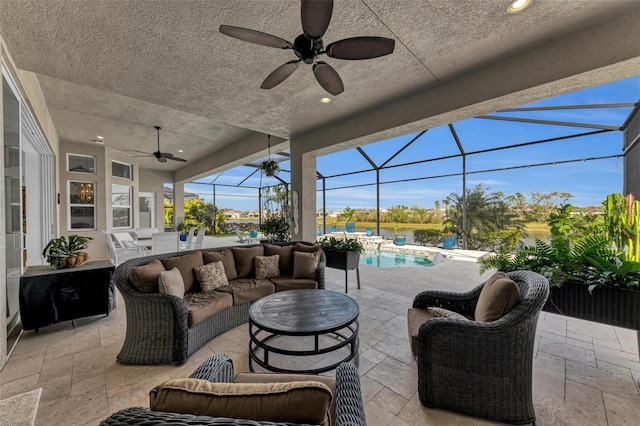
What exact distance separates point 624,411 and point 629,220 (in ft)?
6.62

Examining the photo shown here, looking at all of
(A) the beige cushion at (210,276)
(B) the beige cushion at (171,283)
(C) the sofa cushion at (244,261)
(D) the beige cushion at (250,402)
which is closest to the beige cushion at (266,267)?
(C) the sofa cushion at (244,261)

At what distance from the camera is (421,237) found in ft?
31.5

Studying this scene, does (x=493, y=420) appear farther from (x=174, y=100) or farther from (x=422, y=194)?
(x=422, y=194)

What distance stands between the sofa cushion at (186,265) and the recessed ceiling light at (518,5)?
4013 millimetres

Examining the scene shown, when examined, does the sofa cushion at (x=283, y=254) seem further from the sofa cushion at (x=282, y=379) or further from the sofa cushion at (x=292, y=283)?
the sofa cushion at (x=282, y=379)

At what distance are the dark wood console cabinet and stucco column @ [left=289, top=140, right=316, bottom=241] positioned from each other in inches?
127

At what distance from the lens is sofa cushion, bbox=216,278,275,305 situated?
120 inches

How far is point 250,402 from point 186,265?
2.62m

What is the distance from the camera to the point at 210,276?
123 inches

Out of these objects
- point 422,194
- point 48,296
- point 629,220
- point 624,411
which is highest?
point 422,194

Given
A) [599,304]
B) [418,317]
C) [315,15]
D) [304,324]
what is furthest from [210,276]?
[599,304]

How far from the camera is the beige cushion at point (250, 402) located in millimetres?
805

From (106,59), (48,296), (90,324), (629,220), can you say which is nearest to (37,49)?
(106,59)

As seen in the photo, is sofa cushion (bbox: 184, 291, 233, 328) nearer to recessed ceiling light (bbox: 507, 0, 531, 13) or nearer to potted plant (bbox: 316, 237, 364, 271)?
potted plant (bbox: 316, 237, 364, 271)
